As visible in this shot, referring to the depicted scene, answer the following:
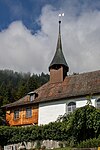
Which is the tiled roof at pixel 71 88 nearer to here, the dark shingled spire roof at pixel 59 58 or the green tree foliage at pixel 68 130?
the dark shingled spire roof at pixel 59 58

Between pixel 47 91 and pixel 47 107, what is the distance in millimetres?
2721

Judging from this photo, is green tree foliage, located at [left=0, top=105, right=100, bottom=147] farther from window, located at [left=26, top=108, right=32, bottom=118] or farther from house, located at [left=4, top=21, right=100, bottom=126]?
window, located at [left=26, top=108, right=32, bottom=118]

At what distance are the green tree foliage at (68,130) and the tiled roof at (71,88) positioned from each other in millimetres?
7422

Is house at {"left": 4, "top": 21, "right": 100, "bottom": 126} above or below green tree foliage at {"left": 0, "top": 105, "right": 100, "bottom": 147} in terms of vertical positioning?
above

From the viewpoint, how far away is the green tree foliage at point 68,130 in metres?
24.4

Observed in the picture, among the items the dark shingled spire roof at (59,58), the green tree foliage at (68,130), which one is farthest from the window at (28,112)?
the green tree foliage at (68,130)

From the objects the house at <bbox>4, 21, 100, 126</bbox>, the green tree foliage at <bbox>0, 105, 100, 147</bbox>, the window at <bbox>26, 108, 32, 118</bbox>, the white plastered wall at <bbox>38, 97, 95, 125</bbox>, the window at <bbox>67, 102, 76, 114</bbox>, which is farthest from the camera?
the window at <bbox>26, 108, 32, 118</bbox>

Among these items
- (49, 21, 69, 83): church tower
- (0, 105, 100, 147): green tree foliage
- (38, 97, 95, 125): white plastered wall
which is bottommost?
(0, 105, 100, 147): green tree foliage

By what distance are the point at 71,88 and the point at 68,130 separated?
12.1 metres

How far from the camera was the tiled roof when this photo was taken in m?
35.0

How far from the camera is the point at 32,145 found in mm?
27094

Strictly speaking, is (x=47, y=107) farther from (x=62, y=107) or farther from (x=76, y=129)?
(x=76, y=129)

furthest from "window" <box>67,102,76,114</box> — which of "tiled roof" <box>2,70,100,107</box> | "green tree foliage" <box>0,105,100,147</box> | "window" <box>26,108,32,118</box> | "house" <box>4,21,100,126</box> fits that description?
"green tree foliage" <box>0,105,100,147</box>

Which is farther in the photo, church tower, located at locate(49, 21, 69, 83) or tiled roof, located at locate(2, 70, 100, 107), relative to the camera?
church tower, located at locate(49, 21, 69, 83)
